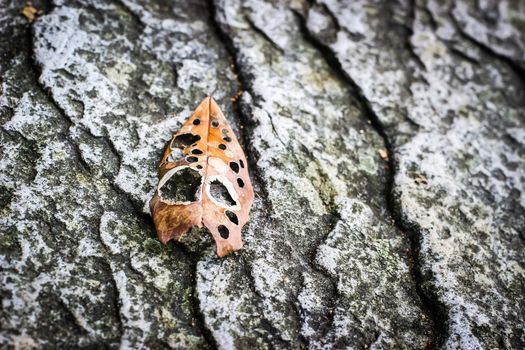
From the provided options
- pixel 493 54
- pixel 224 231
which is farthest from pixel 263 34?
pixel 493 54

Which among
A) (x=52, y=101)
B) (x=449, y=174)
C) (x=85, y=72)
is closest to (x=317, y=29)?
(x=449, y=174)

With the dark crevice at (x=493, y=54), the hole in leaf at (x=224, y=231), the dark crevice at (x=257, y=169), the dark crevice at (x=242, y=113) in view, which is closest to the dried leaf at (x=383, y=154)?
the dark crevice at (x=257, y=169)

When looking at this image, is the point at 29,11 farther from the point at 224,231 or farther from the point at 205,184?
the point at 224,231

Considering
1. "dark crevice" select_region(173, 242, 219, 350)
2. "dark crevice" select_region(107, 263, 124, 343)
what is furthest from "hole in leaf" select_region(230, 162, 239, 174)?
"dark crevice" select_region(107, 263, 124, 343)

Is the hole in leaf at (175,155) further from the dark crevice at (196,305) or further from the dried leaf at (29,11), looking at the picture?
the dried leaf at (29,11)

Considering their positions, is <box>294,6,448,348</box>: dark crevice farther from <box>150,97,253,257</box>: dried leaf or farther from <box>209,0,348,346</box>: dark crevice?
<box>150,97,253,257</box>: dried leaf

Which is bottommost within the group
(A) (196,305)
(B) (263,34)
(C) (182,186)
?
(A) (196,305)
